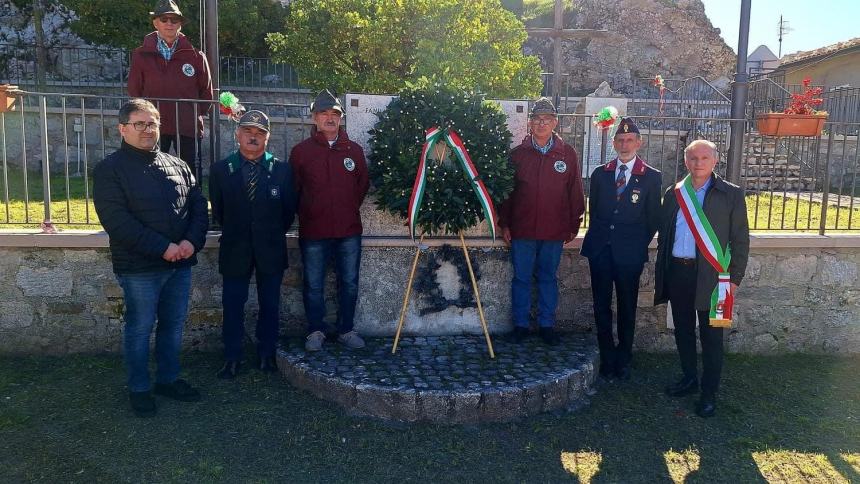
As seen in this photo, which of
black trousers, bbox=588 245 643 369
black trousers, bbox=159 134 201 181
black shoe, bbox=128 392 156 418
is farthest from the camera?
black trousers, bbox=159 134 201 181

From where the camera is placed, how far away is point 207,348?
17.4ft

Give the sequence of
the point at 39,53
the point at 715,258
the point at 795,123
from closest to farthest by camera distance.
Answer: the point at 715,258 → the point at 795,123 → the point at 39,53

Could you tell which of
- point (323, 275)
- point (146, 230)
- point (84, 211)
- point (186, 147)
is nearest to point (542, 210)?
point (323, 275)

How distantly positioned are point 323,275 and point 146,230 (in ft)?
4.62

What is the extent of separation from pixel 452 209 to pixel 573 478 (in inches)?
82.8

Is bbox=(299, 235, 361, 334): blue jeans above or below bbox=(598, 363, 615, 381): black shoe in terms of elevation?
above

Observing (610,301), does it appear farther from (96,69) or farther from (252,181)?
(96,69)

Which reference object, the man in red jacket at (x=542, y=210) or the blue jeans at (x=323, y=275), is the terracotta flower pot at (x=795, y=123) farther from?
the blue jeans at (x=323, y=275)

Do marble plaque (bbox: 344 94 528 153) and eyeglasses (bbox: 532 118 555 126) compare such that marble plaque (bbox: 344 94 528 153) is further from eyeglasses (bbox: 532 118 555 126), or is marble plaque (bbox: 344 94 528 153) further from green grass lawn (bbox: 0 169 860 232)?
green grass lawn (bbox: 0 169 860 232)

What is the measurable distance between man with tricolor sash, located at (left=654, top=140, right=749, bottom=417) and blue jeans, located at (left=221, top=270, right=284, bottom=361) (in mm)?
2799

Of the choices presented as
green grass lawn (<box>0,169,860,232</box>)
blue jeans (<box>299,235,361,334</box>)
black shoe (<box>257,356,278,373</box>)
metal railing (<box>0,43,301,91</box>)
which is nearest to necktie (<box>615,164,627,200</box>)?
green grass lawn (<box>0,169,860,232</box>)

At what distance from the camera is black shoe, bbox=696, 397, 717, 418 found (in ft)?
Result: 14.3

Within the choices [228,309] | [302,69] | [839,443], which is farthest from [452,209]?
[302,69]

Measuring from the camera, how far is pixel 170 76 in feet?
Result: 17.4
